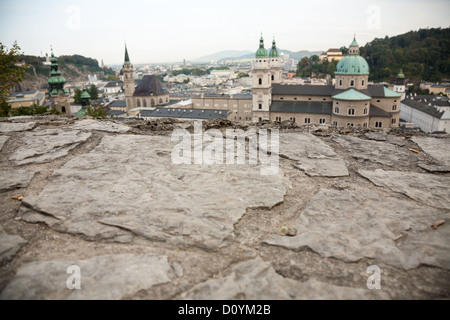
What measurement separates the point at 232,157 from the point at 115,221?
183 centimetres

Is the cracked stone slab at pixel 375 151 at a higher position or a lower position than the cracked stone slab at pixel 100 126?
lower

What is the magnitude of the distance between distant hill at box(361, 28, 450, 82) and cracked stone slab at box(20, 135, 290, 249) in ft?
315

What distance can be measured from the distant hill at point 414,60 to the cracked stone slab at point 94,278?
319 feet

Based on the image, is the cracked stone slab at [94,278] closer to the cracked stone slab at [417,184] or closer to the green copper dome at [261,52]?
the cracked stone slab at [417,184]

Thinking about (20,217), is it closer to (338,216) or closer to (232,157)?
(232,157)

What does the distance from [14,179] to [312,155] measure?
3.53 meters

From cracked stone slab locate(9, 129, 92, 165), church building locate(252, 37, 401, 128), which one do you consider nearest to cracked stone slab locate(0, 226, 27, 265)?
cracked stone slab locate(9, 129, 92, 165)

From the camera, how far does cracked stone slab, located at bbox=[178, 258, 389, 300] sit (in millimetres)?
1994

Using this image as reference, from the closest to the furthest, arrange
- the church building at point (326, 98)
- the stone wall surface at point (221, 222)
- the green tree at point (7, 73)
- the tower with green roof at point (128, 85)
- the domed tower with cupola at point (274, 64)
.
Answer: the stone wall surface at point (221, 222) < the green tree at point (7, 73) < the church building at point (326, 98) < the domed tower with cupola at point (274, 64) < the tower with green roof at point (128, 85)

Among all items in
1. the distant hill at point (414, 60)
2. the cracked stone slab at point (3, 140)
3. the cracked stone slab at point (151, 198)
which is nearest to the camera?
the cracked stone slab at point (151, 198)

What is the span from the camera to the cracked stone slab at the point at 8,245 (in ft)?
7.50

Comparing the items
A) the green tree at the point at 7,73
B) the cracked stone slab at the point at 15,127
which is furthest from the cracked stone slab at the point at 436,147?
the green tree at the point at 7,73

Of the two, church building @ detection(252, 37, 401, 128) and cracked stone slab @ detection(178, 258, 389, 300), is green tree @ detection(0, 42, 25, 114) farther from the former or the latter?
church building @ detection(252, 37, 401, 128)

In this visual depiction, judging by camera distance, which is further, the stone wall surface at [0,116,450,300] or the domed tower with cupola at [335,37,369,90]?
the domed tower with cupola at [335,37,369,90]
